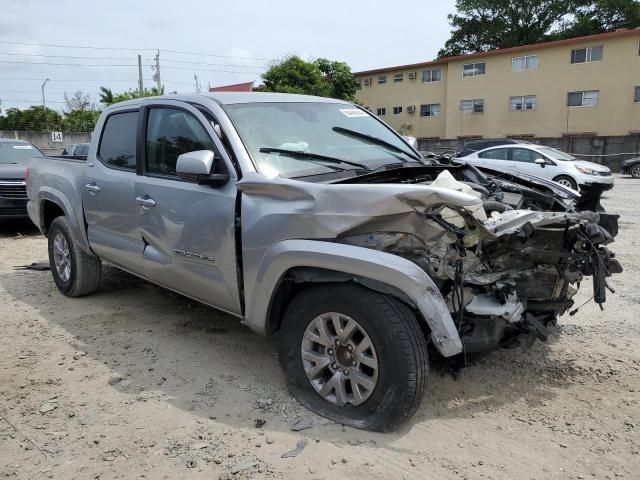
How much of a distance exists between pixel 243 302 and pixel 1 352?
2194 mm

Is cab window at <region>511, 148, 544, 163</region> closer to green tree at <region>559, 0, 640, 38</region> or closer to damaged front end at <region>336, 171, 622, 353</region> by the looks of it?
damaged front end at <region>336, 171, 622, 353</region>

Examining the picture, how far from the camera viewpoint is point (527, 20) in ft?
150

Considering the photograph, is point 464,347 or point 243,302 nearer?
point 464,347

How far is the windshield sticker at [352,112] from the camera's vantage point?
173 inches

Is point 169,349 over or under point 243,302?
under

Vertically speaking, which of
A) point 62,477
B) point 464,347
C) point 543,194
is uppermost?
point 543,194

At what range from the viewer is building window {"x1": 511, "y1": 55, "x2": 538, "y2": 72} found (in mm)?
33906

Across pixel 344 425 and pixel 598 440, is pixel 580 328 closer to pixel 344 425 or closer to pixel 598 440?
pixel 598 440

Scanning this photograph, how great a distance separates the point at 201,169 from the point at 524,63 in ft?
117

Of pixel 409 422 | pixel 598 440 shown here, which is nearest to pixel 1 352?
pixel 409 422

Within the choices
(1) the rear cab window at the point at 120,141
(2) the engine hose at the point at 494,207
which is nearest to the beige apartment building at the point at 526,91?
(2) the engine hose at the point at 494,207

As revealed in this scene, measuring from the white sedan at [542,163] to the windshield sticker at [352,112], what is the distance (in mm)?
10934

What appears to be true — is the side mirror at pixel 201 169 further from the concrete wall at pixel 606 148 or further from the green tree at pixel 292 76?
the green tree at pixel 292 76

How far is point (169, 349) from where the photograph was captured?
13.8 ft
